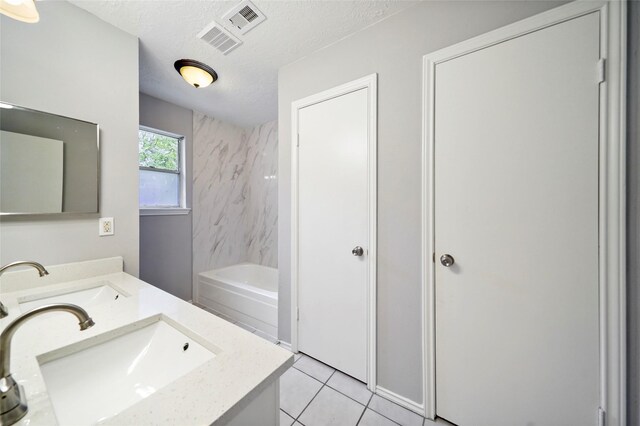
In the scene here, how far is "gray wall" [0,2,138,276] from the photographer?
3.83 feet

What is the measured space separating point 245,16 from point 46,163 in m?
1.40

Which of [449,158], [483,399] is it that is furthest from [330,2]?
[483,399]

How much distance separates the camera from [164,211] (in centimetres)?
257

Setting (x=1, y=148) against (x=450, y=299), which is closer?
(x=1, y=148)

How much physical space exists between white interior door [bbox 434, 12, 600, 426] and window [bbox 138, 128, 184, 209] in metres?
2.82

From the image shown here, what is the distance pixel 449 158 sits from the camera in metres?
1.25

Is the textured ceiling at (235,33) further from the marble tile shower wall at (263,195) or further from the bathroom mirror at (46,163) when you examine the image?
the marble tile shower wall at (263,195)

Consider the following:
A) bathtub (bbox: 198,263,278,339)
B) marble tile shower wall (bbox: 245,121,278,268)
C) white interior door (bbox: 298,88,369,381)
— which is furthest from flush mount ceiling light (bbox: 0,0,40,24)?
marble tile shower wall (bbox: 245,121,278,268)

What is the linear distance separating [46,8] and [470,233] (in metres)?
2.57

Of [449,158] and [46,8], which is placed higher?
[46,8]

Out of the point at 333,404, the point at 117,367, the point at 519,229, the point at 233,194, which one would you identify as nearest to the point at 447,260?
the point at 519,229

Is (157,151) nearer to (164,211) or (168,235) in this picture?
(164,211)

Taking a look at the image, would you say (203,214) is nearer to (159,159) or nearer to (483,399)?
(159,159)

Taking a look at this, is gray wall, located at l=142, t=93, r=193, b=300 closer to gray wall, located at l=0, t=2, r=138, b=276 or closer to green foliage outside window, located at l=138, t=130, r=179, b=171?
green foliage outside window, located at l=138, t=130, r=179, b=171
